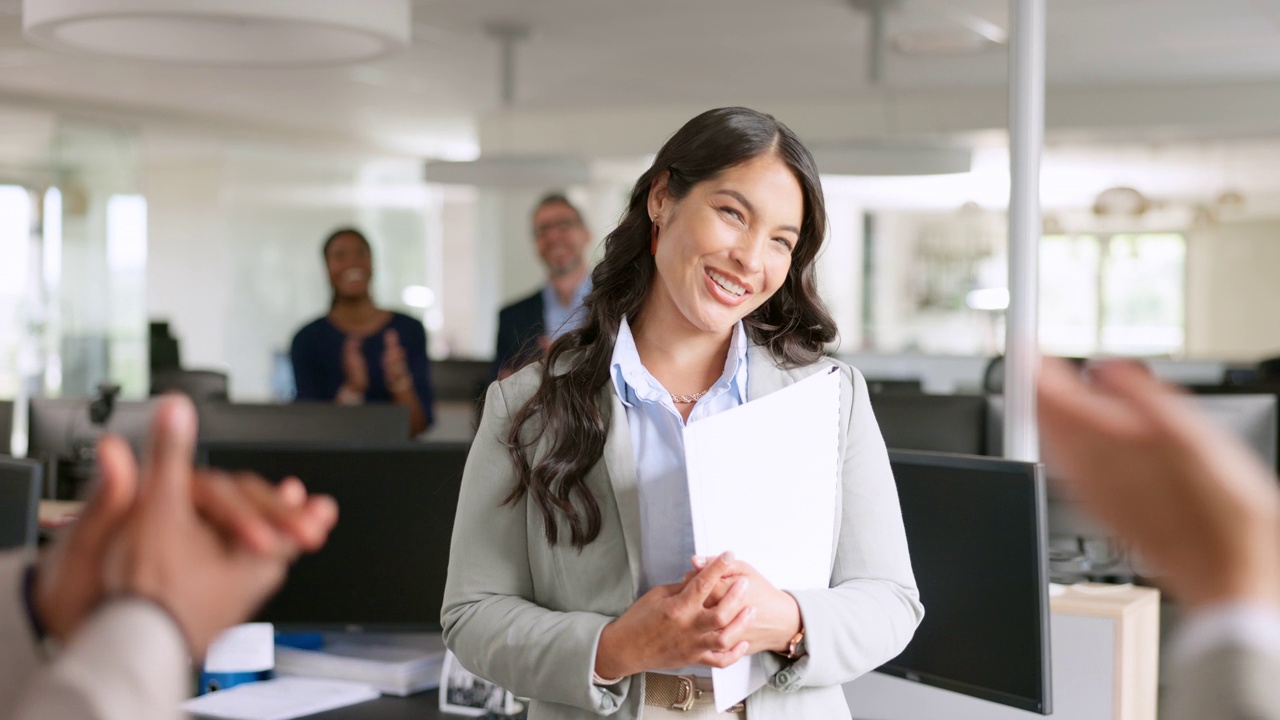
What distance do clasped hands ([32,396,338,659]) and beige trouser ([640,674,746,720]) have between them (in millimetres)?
998

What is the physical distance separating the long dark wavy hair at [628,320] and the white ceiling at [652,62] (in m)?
5.15

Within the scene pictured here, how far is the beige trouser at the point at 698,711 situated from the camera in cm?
147

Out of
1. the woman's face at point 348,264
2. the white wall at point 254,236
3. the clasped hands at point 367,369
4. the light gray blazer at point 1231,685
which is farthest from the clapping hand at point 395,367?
the white wall at point 254,236

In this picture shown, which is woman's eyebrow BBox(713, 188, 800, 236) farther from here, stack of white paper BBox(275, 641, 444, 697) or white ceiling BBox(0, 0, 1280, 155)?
white ceiling BBox(0, 0, 1280, 155)

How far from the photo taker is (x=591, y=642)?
56.0 inches

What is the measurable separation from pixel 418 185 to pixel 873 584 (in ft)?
40.3

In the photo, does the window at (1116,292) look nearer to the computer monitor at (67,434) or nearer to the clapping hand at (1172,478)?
the computer monitor at (67,434)

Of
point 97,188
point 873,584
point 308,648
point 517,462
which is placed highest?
point 97,188

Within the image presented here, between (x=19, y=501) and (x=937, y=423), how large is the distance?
5.96 feet

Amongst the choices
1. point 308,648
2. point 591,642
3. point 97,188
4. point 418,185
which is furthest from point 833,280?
point 591,642

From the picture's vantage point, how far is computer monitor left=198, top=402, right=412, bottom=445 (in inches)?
124

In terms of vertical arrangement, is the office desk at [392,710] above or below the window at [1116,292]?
below

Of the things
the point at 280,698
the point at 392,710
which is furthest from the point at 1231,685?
the point at 280,698

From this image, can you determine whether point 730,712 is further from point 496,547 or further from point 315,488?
point 315,488
